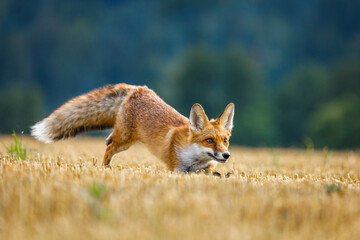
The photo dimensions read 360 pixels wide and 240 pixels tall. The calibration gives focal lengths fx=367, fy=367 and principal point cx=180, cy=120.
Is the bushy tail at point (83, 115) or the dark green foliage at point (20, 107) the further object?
the dark green foliage at point (20, 107)

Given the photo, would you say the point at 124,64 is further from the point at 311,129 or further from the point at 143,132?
the point at 143,132

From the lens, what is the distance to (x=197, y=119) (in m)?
5.58

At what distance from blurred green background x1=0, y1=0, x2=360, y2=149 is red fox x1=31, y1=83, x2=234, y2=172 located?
1466cm

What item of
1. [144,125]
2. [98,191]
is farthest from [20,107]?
[98,191]

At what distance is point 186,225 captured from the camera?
2516 millimetres

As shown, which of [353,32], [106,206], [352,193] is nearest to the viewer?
Result: [106,206]

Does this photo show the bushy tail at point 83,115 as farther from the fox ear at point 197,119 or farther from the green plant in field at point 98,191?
the green plant in field at point 98,191

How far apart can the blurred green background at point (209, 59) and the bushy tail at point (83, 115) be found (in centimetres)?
1460

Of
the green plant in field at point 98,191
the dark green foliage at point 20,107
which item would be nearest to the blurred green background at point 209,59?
the dark green foliage at point 20,107

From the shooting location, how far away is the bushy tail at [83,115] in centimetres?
625

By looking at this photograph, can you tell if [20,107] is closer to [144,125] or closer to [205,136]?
[144,125]

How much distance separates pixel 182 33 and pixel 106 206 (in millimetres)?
81908

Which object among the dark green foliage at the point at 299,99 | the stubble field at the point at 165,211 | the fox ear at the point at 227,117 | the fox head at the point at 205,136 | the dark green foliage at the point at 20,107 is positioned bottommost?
the stubble field at the point at 165,211

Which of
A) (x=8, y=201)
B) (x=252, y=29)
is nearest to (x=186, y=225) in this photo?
(x=8, y=201)
